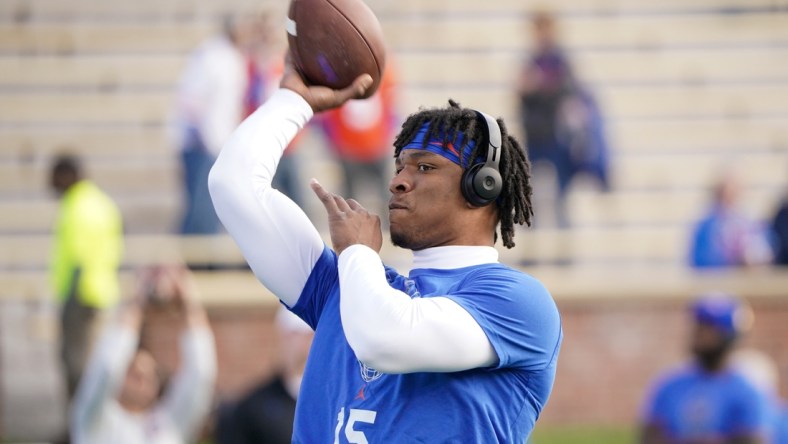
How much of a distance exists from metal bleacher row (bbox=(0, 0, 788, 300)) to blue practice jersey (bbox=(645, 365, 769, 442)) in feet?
13.7

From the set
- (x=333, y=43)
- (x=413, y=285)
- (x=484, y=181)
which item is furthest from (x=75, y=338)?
(x=484, y=181)

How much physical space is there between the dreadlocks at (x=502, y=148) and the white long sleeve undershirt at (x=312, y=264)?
0.40 feet

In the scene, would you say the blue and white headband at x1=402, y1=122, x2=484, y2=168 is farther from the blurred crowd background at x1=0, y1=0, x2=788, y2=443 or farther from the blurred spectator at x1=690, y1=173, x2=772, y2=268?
the blurred spectator at x1=690, y1=173, x2=772, y2=268

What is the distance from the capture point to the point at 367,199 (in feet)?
37.9

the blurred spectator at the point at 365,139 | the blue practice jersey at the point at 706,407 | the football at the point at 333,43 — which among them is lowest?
the blue practice jersey at the point at 706,407

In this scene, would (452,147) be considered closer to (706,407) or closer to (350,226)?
(350,226)

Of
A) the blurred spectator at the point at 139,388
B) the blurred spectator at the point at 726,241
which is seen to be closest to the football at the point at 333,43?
the blurred spectator at the point at 139,388

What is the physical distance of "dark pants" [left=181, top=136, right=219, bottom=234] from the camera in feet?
34.6

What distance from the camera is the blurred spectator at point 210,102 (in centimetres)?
1041

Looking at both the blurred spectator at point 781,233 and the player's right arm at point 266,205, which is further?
the blurred spectator at point 781,233

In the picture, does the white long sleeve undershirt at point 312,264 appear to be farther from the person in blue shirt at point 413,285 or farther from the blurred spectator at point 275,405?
the blurred spectator at point 275,405

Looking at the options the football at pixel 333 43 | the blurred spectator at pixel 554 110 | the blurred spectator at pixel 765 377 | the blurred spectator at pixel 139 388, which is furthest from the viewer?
the blurred spectator at pixel 554 110

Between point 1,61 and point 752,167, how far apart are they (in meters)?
6.78

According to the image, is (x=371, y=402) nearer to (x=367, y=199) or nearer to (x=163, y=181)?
(x=367, y=199)
